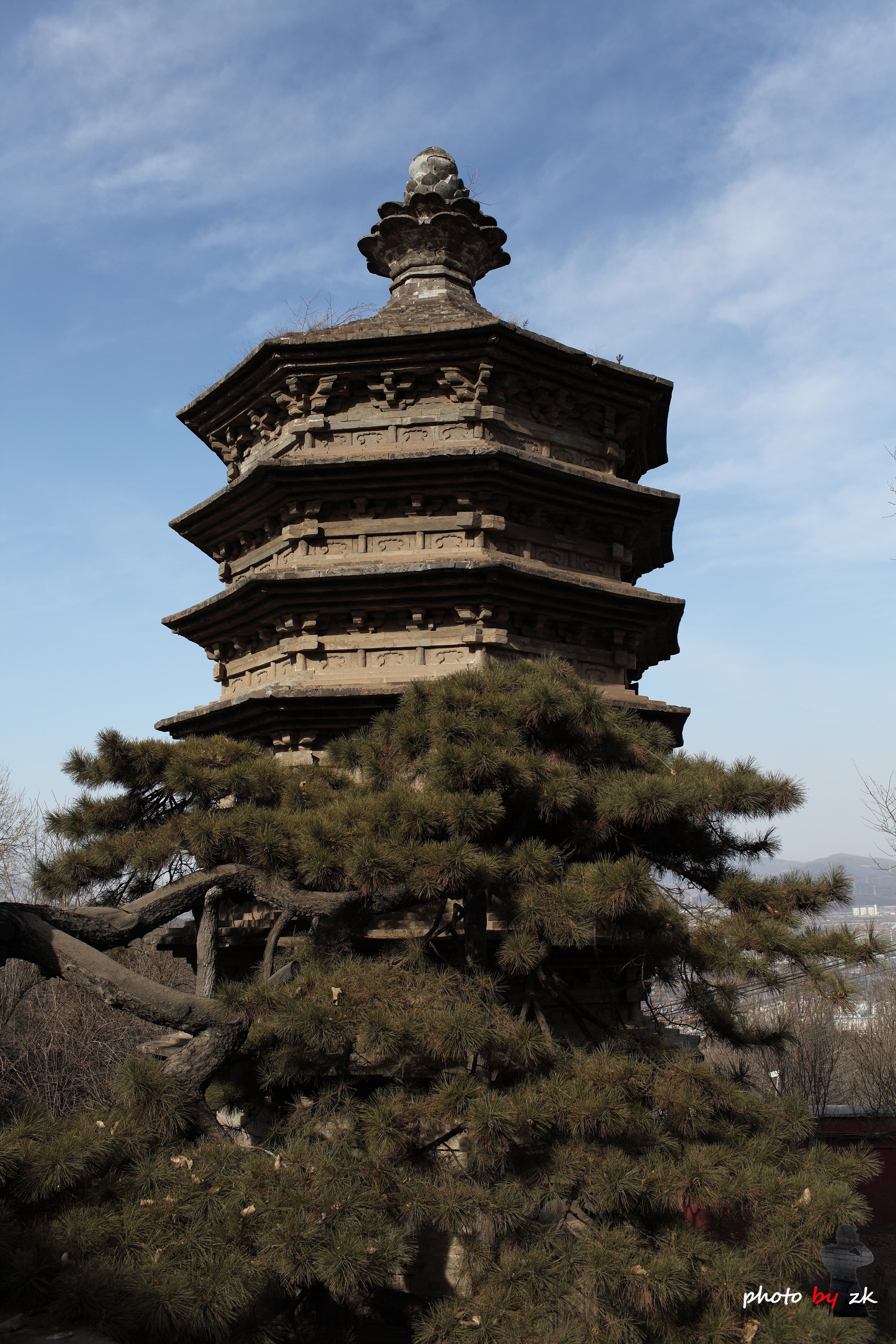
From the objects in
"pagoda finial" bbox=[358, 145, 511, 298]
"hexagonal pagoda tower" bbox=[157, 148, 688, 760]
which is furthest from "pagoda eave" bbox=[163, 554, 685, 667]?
"pagoda finial" bbox=[358, 145, 511, 298]

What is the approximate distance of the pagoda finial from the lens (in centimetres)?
1143

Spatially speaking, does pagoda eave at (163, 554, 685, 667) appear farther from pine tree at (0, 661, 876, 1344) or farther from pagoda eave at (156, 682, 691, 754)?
pine tree at (0, 661, 876, 1344)

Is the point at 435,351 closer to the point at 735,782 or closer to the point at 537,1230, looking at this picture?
the point at 735,782

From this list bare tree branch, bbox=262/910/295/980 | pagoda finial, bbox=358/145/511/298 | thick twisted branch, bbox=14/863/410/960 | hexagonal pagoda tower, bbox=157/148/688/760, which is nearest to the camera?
thick twisted branch, bbox=14/863/410/960

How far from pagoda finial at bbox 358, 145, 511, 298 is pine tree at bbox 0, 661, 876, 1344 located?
7.08 m

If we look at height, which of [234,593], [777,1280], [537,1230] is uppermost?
[234,593]

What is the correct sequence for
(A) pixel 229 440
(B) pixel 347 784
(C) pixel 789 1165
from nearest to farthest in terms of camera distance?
(C) pixel 789 1165 < (B) pixel 347 784 < (A) pixel 229 440

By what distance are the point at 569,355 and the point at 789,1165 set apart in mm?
7281

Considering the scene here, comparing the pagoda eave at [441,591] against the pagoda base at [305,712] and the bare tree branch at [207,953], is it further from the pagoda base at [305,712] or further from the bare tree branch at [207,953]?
the bare tree branch at [207,953]

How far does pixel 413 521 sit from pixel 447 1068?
5.33 meters

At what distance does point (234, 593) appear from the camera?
29.9 ft


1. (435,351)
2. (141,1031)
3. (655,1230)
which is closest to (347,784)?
(655,1230)

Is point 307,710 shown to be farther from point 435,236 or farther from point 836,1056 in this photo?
point 836,1056

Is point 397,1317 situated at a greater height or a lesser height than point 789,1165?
lesser
